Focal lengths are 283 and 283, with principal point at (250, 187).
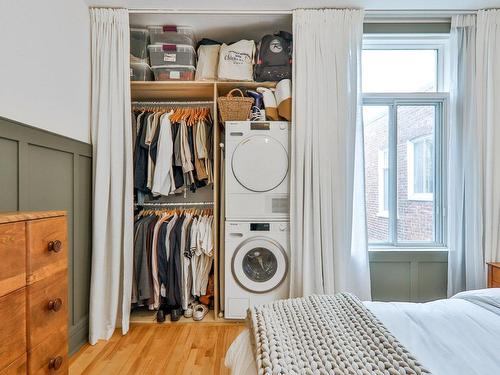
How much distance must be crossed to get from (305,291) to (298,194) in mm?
774

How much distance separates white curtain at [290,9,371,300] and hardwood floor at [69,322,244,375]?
75 centimetres

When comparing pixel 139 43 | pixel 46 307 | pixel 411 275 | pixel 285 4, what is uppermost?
pixel 285 4

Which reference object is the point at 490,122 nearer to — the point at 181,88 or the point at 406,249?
the point at 406,249

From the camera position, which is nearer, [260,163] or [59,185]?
[59,185]

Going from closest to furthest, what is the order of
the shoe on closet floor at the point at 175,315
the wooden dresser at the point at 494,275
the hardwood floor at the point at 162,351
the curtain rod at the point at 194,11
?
the hardwood floor at the point at 162,351
the wooden dresser at the point at 494,275
the curtain rod at the point at 194,11
the shoe on closet floor at the point at 175,315

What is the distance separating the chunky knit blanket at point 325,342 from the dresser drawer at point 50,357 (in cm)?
79

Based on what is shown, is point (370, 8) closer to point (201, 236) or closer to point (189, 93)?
point (189, 93)

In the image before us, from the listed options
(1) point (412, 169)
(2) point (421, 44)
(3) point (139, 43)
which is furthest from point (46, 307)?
(2) point (421, 44)

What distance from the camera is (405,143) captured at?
266 cm

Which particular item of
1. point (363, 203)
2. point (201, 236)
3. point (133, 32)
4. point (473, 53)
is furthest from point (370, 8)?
point (201, 236)

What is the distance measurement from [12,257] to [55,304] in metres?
0.28

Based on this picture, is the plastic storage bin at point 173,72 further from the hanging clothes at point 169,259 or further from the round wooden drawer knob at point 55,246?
the round wooden drawer knob at point 55,246

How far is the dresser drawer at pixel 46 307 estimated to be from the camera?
39.7 inches

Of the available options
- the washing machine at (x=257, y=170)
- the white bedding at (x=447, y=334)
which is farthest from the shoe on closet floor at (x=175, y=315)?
the white bedding at (x=447, y=334)
